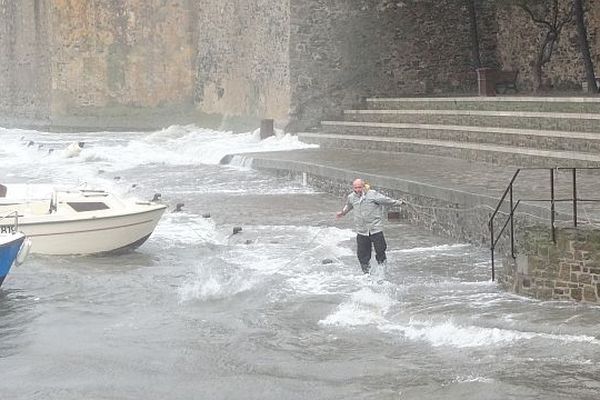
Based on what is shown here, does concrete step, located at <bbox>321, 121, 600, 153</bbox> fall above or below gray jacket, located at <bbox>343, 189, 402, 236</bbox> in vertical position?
above

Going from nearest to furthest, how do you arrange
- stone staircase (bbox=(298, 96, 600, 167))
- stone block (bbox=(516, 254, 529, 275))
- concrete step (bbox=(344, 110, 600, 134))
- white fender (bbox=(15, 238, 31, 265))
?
stone block (bbox=(516, 254, 529, 275)) < white fender (bbox=(15, 238, 31, 265)) < stone staircase (bbox=(298, 96, 600, 167)) < concrete step (bbox=(344, 110, 600, 134))

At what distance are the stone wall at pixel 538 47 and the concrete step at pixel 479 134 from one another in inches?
158

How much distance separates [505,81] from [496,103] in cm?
457

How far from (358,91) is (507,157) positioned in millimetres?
9089

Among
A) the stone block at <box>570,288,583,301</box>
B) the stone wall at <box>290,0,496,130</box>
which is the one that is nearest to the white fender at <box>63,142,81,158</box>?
the stone wall at <box>290,0,496,130</box>

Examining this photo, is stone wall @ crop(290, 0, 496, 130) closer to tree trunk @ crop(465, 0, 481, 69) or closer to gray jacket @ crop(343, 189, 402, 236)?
tree trunk @ crop(465, 0, 481, 69)

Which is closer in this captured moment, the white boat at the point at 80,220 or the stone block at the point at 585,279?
the stone block at the point at 585,279

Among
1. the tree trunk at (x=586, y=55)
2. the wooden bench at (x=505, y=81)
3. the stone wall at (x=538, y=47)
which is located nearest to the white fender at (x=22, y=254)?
the tree trunk at (x=586, y=55)

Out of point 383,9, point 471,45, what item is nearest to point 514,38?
point 471,45

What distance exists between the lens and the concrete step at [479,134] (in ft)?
55.1

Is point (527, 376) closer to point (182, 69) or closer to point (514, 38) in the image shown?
point (514, 38)

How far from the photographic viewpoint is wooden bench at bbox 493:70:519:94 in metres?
25.1

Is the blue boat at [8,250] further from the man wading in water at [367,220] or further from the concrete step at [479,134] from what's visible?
the concrete step at [479,134]

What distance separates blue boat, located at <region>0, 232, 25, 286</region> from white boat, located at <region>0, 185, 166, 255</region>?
4.46 feet
